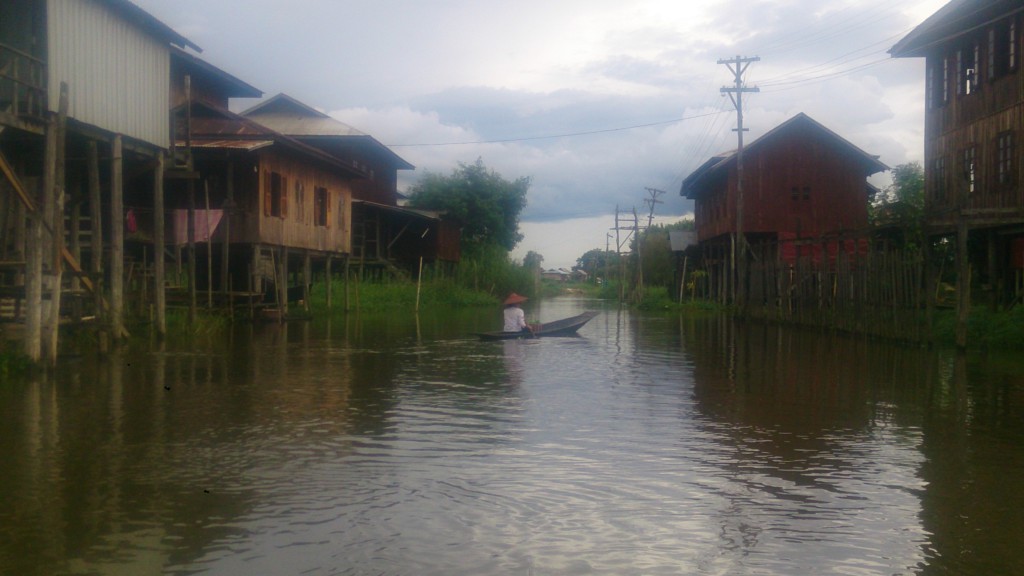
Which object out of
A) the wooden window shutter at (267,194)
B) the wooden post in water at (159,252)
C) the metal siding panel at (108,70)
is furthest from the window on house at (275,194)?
the wooden post in water at (159,252)

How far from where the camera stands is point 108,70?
57.8 feet

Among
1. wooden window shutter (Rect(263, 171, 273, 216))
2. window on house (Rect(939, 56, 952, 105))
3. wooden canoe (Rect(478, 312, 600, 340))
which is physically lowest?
wooden canoe (Rect(478, 312, 600, 340))

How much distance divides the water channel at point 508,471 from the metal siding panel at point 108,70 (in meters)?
4.45

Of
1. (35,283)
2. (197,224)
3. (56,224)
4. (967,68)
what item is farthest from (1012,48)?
(35,283)

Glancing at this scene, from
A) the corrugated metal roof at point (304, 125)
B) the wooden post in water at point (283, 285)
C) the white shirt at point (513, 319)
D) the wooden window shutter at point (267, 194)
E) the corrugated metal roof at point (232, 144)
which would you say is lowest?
the white shirt at point (513, 319)

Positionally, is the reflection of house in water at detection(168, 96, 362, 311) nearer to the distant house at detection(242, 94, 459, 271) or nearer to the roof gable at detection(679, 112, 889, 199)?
the distant house at detection(242, 94, 459, 271)

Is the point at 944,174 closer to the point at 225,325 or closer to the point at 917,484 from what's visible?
the point at 225,325

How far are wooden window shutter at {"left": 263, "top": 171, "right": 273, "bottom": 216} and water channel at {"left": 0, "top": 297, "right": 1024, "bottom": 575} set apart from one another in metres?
13.1

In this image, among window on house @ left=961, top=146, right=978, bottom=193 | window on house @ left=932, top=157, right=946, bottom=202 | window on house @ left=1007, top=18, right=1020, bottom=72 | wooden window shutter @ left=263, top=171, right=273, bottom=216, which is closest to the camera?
window on house @ left=1007, top=18, right=1020, bottom=72

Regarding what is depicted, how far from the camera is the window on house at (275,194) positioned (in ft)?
91.8

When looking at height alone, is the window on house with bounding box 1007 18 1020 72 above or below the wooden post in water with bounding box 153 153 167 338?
above

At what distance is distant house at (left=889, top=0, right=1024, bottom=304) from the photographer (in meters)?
23.6

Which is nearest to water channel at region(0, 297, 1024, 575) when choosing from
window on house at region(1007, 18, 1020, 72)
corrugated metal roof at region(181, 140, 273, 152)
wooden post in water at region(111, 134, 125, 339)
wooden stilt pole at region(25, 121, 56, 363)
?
wooden stilt pole at region(25, 121, 56, 363)

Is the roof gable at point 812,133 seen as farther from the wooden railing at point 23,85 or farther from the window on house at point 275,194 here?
the wooden railing at point 23,85
